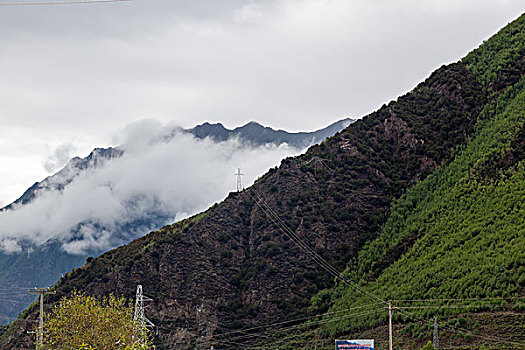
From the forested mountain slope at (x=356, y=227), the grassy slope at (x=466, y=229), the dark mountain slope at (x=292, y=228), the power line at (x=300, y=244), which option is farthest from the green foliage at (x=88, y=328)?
the dark mountain slope at (x=292, y=228)

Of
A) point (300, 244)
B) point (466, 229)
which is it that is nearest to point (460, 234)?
point (466, 229)

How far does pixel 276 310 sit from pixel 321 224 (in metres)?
16.2

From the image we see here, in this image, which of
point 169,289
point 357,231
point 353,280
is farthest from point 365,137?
point 169,289

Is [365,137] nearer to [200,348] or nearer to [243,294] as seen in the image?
[243,294]

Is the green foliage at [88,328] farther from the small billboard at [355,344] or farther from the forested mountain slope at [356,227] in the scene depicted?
the forested mountain slope at [356,227]

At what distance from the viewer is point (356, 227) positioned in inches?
3757

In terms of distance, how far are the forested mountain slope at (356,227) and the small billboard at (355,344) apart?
734 cm

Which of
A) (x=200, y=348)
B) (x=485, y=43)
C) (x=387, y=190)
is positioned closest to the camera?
(x=200, y=348)

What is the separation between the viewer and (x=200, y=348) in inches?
3305

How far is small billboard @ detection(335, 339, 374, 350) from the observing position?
56.0 m

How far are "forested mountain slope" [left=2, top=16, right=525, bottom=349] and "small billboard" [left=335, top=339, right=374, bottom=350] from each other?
734cm

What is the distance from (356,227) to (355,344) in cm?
3995

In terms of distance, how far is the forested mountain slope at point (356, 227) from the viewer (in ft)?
236

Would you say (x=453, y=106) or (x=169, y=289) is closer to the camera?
(x=169, y=289)
